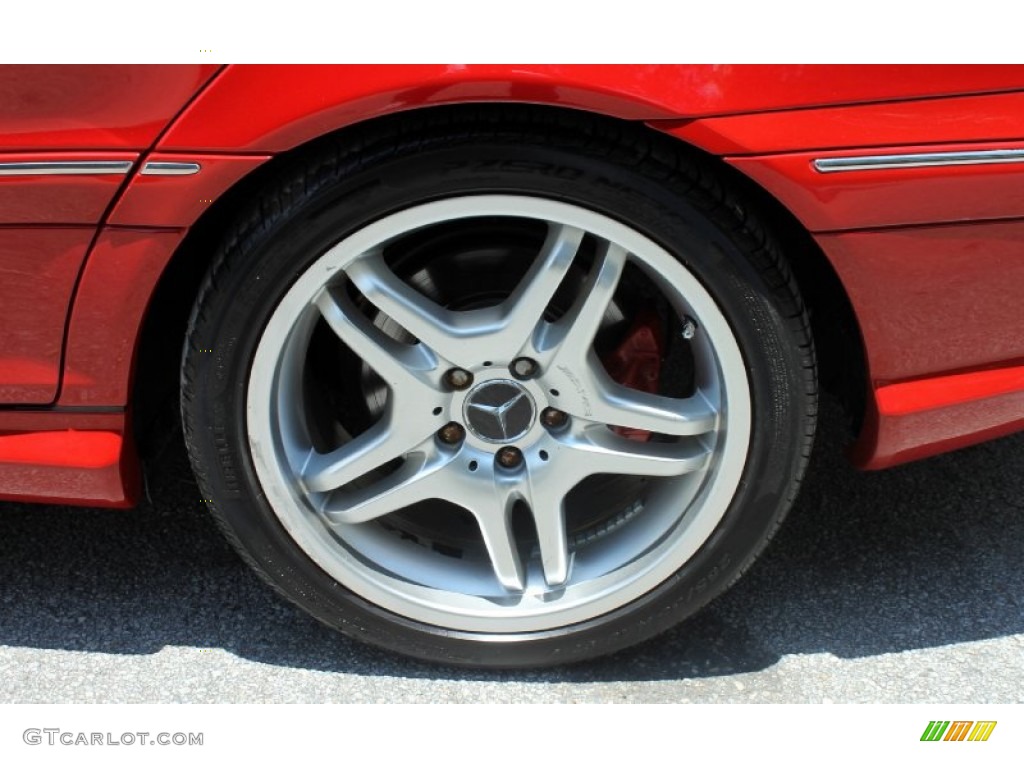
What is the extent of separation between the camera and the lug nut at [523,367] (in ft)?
6.01

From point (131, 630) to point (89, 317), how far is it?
701 millimetres

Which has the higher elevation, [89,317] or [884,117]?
[884,117]

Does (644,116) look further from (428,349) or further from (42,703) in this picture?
(42,703)

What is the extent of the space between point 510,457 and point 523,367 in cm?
18

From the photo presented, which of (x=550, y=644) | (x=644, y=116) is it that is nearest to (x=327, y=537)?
(x=550, y=644)

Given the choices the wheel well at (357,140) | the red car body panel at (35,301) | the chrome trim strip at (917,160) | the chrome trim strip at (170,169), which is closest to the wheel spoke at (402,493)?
the wheel well at (357,140)

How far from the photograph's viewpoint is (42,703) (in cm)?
195

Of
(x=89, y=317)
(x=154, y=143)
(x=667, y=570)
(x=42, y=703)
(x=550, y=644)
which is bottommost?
(x=42, y=703)

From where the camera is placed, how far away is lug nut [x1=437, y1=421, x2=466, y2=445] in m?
1.90

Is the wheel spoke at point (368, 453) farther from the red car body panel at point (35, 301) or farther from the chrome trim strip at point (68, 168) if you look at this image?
the chrome trim strip at point (68, 168)

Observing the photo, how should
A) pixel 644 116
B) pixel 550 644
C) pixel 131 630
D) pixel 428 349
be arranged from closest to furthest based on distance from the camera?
pixel 644 116
pixel 428 349
pixel 550 644
pixel 131 630

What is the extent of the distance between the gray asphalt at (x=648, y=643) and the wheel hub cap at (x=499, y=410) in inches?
18.5
